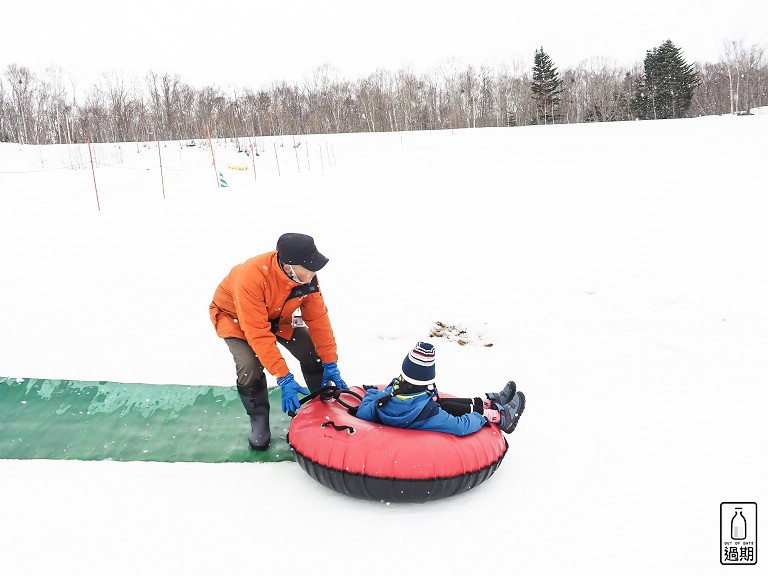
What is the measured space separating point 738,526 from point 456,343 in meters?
3.33

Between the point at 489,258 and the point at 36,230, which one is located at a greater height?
the point at 36,230

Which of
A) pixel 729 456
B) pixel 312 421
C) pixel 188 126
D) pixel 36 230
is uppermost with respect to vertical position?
pixel 188 126

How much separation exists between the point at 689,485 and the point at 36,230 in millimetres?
11245

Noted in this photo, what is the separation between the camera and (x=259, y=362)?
3564 mm

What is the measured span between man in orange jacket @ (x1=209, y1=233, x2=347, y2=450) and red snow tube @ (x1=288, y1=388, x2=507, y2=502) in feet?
1.45

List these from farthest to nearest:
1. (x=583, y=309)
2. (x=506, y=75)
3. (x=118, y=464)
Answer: (x=506, y=75), (x=583, y=309), (x=118, y=464)

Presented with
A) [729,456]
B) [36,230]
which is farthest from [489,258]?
[36,230]

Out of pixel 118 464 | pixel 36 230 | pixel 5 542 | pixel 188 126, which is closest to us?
pixel 5 542

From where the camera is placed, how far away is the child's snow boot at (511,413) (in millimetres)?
3424

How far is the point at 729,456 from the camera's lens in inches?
129

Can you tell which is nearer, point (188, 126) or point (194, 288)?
point (194, 288)

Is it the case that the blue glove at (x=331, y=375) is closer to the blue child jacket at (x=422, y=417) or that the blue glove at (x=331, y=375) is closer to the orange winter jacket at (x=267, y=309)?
the orange winter jacket at (x=267, y=309)

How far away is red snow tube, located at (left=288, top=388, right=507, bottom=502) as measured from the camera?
282 centimetres

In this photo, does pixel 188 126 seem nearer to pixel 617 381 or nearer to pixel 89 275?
pixel 89 275
